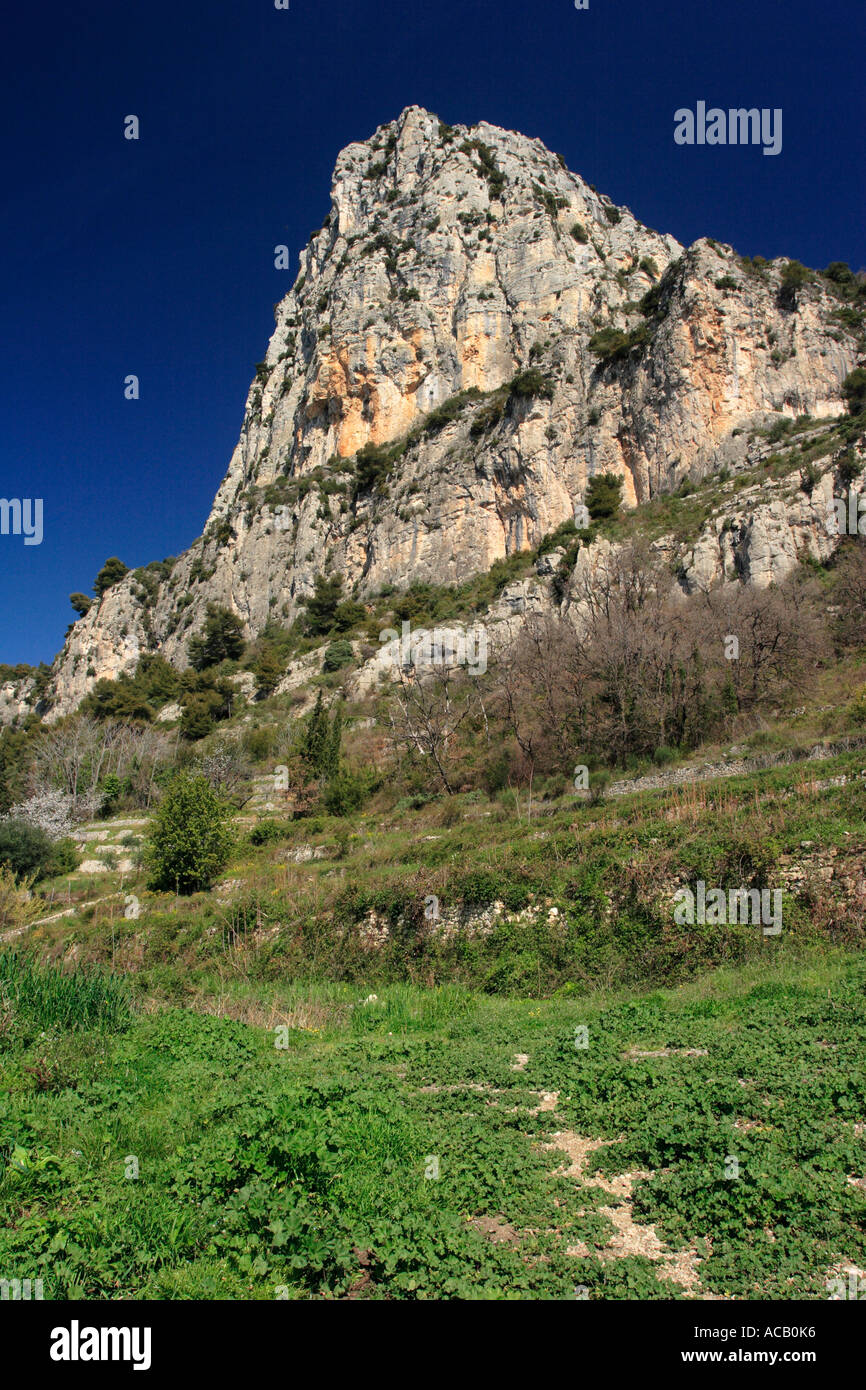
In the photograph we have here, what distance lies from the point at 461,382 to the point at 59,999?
6087 centimetres

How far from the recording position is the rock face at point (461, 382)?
43750 millimetres

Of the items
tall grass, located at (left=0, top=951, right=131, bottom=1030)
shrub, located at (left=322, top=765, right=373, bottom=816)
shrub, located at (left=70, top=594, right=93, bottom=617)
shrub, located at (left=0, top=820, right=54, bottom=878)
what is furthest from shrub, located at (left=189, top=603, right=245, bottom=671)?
tall grass, located at (left=0, top=951, right=131, bottom=1030)

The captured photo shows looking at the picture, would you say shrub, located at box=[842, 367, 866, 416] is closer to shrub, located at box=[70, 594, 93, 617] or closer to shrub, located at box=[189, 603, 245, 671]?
shrub, located at box=[189, 603, 245, 671]

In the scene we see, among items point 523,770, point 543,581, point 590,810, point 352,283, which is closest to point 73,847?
point 523,770

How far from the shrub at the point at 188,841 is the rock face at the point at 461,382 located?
81.3ft

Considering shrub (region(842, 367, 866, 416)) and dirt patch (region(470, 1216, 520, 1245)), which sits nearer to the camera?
dirt patch (region(470, 1216, 520, 1245))

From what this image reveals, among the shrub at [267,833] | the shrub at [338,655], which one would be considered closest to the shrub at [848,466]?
the shrub at [267,833]

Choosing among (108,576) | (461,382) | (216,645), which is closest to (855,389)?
(461,382)

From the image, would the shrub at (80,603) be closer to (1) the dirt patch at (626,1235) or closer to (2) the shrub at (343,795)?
(2) the shrub at (343,795)

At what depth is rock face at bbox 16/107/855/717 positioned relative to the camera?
144 feet

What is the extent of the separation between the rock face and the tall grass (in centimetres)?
3103

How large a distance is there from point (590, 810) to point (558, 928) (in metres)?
4.69

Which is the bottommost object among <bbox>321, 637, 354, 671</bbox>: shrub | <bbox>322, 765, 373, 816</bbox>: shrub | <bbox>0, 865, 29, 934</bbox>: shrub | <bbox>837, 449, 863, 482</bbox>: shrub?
<bbox>0, 865, 29, 934</bbox>: shrub
